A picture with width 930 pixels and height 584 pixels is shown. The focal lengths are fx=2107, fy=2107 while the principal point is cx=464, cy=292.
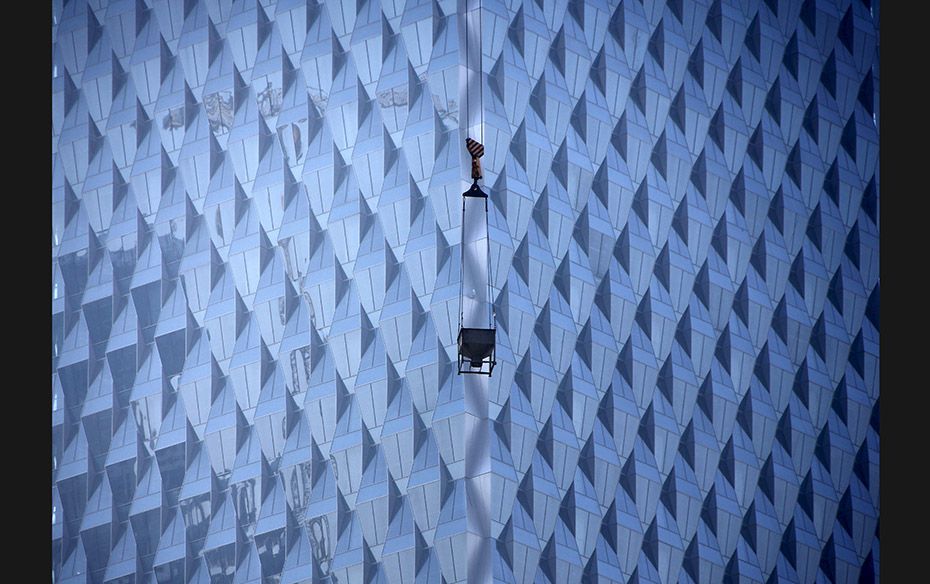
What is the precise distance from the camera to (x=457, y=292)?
8956 cm

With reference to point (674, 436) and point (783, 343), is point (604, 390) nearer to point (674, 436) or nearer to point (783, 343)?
point (674, 436)

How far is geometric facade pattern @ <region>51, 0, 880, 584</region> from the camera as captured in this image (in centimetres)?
8994

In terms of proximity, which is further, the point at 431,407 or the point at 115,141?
the point at 115,141

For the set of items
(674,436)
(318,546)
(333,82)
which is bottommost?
(318,546)

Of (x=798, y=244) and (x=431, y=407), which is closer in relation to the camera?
(x=431, y=407)

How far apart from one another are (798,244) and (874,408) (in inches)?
333

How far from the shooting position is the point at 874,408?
324 feet

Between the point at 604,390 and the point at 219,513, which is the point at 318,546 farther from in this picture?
the point at 604,390

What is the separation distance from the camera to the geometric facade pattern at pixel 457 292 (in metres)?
89.9

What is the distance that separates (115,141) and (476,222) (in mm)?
18890

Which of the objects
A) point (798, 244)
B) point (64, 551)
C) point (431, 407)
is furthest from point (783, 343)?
point (64, 551)

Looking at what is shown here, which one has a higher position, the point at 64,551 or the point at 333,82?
the point at 333,82

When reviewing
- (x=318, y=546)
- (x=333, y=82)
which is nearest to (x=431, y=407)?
(x=318, y=546)

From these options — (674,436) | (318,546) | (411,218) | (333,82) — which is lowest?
(318,546)
